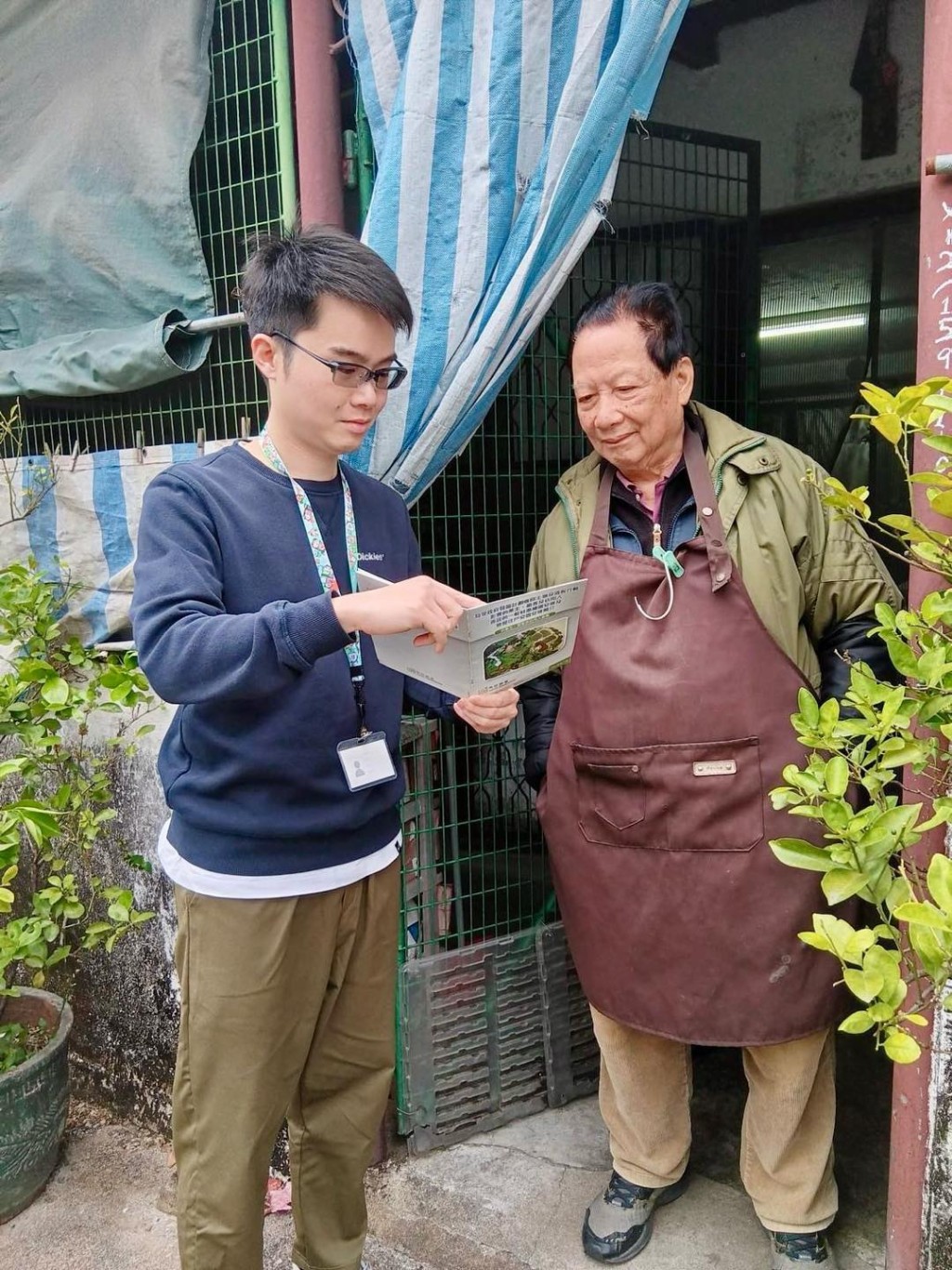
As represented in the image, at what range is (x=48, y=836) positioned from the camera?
2.62 m

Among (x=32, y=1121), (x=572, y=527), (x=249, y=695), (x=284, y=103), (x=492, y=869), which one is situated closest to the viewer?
(x=249, y=695)

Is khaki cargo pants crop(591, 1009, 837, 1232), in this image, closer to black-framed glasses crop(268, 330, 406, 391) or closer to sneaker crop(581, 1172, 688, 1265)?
sneaker crop(581, 1172, 688, 1265)

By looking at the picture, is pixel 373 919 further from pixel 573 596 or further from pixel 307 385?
pixel 307 385

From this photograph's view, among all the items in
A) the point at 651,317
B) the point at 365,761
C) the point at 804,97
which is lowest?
the point at 365,761

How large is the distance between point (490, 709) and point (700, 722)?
0.50 m

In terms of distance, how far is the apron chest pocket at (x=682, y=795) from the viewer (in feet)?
7.60

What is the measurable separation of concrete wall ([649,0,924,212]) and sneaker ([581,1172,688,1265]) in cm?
447

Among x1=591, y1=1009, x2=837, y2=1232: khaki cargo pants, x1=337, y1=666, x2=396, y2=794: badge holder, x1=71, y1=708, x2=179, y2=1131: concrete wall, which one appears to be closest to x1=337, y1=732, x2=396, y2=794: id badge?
x1=337, y1=666, x2=396, y2=794: badge holder

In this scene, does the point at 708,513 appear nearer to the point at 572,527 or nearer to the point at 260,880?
the point at 572,527

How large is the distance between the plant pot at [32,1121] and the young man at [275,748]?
0.97 m

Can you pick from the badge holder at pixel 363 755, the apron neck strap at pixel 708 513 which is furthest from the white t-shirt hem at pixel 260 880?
the apron neck strap at pixel 708 513

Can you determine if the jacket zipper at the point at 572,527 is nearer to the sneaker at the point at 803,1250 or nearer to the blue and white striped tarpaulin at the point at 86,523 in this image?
the blue and white striped tarpaulin at the point at 86,523

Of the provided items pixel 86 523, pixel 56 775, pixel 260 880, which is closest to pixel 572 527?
pixel 260 880

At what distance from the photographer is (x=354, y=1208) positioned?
2.39 m
